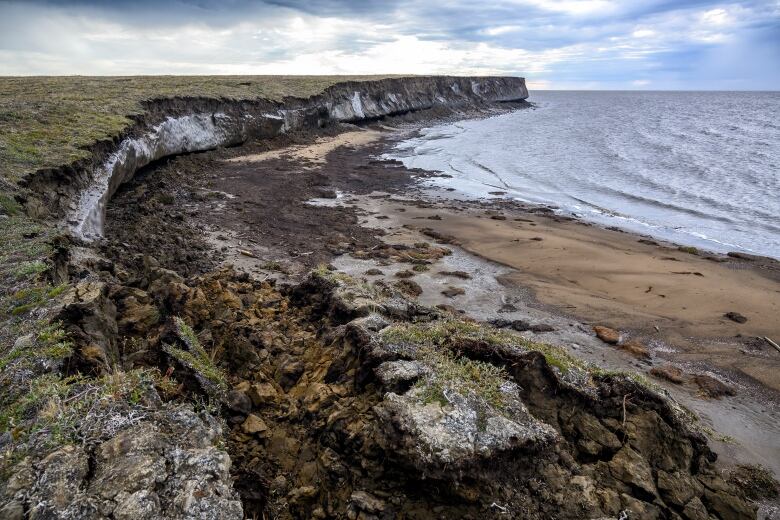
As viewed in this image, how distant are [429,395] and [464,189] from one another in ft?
77.3

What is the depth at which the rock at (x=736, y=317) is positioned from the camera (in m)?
11.6

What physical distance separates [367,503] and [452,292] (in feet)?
27.9

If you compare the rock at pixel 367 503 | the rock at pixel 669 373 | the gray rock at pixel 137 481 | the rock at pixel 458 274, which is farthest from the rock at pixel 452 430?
the rock at pixel 458 274

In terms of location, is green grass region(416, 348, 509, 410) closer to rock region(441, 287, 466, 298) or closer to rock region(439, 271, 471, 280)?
rock region(441, 287, 466, 298)

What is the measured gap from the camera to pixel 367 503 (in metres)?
4.23

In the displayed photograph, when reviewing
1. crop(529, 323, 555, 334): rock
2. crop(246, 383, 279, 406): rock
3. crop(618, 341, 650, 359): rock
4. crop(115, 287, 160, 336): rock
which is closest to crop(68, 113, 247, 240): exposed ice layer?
crop(115, 287, 160, 336): rock

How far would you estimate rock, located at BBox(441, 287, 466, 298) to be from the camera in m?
12.3

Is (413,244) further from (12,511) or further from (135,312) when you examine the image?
(12,511)

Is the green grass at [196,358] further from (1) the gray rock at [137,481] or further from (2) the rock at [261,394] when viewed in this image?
(1) the gray rock at [137,481]

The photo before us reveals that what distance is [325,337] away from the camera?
6.81m

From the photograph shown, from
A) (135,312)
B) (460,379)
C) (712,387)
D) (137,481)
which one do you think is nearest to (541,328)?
(712,387)

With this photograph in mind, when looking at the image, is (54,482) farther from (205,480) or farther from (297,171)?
(297,171)

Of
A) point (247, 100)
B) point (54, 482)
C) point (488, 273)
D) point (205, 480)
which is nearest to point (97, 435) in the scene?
point (54, 482)

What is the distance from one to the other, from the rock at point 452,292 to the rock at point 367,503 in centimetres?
826
